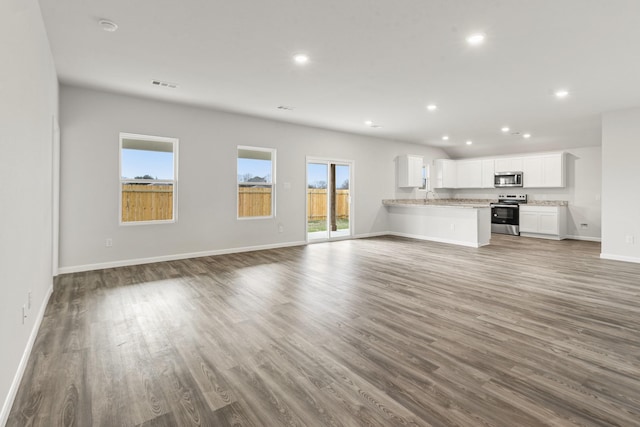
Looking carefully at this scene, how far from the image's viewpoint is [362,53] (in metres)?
3.53

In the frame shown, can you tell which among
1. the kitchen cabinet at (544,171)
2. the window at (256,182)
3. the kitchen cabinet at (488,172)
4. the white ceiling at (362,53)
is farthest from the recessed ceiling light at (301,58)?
the kitchen cabinet at (488,172)

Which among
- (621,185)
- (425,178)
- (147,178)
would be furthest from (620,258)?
(147,178)

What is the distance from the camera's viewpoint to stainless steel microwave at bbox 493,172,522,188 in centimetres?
904

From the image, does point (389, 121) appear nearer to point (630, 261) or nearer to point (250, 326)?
point (630, 261)

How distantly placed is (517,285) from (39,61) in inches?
217

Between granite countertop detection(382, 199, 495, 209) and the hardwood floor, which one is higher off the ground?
granite countertop detection(382, 199, 495, 209)

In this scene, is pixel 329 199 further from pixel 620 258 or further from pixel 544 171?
pixel 544 171

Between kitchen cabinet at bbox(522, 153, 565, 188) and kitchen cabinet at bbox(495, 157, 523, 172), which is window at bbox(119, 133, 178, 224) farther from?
kitchen cabinet at bbox(522, 153, 565, 188)

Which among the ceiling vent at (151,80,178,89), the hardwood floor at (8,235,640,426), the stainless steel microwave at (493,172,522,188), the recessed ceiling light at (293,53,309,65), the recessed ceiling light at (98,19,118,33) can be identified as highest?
the ceiling vent at (151,80,178,89)

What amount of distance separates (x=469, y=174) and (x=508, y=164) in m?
1.19

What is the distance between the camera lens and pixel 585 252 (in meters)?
6.43

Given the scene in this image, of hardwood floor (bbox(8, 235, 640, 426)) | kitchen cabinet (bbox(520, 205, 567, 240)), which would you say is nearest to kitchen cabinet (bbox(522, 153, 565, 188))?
kitchen cabinet (bbox(520, 205, 567, 240))

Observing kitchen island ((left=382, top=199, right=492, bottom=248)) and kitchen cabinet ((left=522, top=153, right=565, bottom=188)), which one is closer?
kitchen island ((left=382, top=199, right=492, bottom=248))

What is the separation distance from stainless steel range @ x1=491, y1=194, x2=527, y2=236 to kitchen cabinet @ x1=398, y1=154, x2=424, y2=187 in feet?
7.62
